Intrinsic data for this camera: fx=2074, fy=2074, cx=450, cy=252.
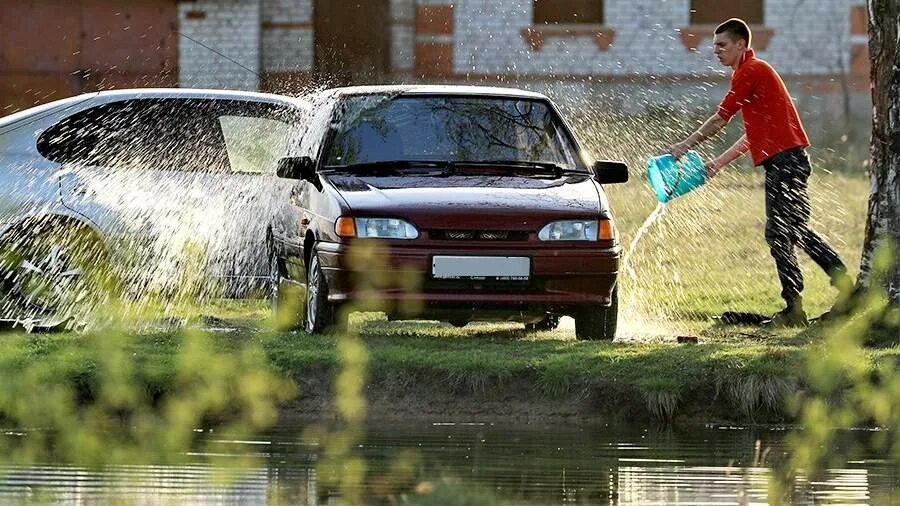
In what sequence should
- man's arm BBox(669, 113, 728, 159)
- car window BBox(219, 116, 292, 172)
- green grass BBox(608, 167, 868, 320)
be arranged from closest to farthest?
man's arm BBox(669, 113, 728, 159) < car window BBox(219, 116, 292, 172) < green grass BBox(608, 167, 868, 320)

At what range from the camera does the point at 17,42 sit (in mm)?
31656

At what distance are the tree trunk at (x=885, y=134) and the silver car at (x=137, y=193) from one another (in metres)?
3.55

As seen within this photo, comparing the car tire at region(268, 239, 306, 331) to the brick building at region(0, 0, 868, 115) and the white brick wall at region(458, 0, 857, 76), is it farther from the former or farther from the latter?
the white brick wall at region(458, 0, 857, 76)

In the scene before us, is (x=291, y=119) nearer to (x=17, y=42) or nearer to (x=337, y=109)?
(x=337, y=109)

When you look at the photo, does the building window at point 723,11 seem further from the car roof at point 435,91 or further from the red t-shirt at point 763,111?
the car roof at point 435,91

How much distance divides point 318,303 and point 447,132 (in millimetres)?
1445

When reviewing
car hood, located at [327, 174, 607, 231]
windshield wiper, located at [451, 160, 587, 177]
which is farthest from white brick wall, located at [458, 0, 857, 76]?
car hood, located at [327, 174, 607, 231]

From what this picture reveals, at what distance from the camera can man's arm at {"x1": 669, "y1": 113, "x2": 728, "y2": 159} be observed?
41.5 ft

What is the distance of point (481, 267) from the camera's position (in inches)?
428

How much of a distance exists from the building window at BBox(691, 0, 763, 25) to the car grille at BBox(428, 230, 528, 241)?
23063 millimetres

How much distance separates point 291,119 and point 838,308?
12.3 feet

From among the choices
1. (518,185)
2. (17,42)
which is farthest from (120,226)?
(17,42)

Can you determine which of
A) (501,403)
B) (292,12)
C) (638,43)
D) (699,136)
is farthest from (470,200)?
(638,43)

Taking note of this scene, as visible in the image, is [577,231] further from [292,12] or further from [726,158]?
[292,12]
